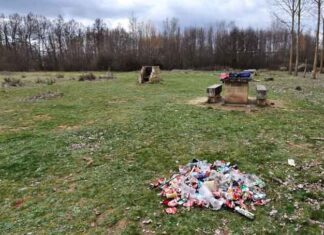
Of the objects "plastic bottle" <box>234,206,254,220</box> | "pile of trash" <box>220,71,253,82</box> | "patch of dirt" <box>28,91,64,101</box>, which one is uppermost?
"pile of trash" <box>220,71,253,82</box>

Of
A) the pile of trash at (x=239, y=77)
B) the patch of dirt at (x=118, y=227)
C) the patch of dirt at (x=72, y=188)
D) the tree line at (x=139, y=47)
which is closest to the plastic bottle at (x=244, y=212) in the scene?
the patch of dirt at (x=118, y=227)

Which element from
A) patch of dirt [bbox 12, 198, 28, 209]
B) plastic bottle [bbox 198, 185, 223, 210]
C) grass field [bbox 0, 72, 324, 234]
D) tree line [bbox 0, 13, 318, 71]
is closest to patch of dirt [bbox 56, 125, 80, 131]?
grass field [bbox 0, 72, 324, 234]

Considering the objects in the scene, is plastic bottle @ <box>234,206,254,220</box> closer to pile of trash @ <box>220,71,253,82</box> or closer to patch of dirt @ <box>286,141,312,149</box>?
patch of dirt @ <box>286,141,312,149</box>

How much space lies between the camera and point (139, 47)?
4888 cm

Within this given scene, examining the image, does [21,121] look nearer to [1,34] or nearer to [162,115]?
Result: [162,115]

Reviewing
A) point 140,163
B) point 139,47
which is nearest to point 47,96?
point 140,163

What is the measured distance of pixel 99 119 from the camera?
9.32 m

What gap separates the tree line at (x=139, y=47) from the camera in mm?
42625

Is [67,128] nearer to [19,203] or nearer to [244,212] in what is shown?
[19,203]

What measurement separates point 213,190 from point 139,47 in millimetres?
46086

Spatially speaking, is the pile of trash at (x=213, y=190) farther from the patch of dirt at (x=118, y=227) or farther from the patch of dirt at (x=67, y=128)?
the patch of dirt at (x=67, y=128)

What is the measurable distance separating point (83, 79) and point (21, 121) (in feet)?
45.7

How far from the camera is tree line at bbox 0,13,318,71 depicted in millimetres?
42625

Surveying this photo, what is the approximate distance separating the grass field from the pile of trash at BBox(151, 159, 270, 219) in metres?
0.12
